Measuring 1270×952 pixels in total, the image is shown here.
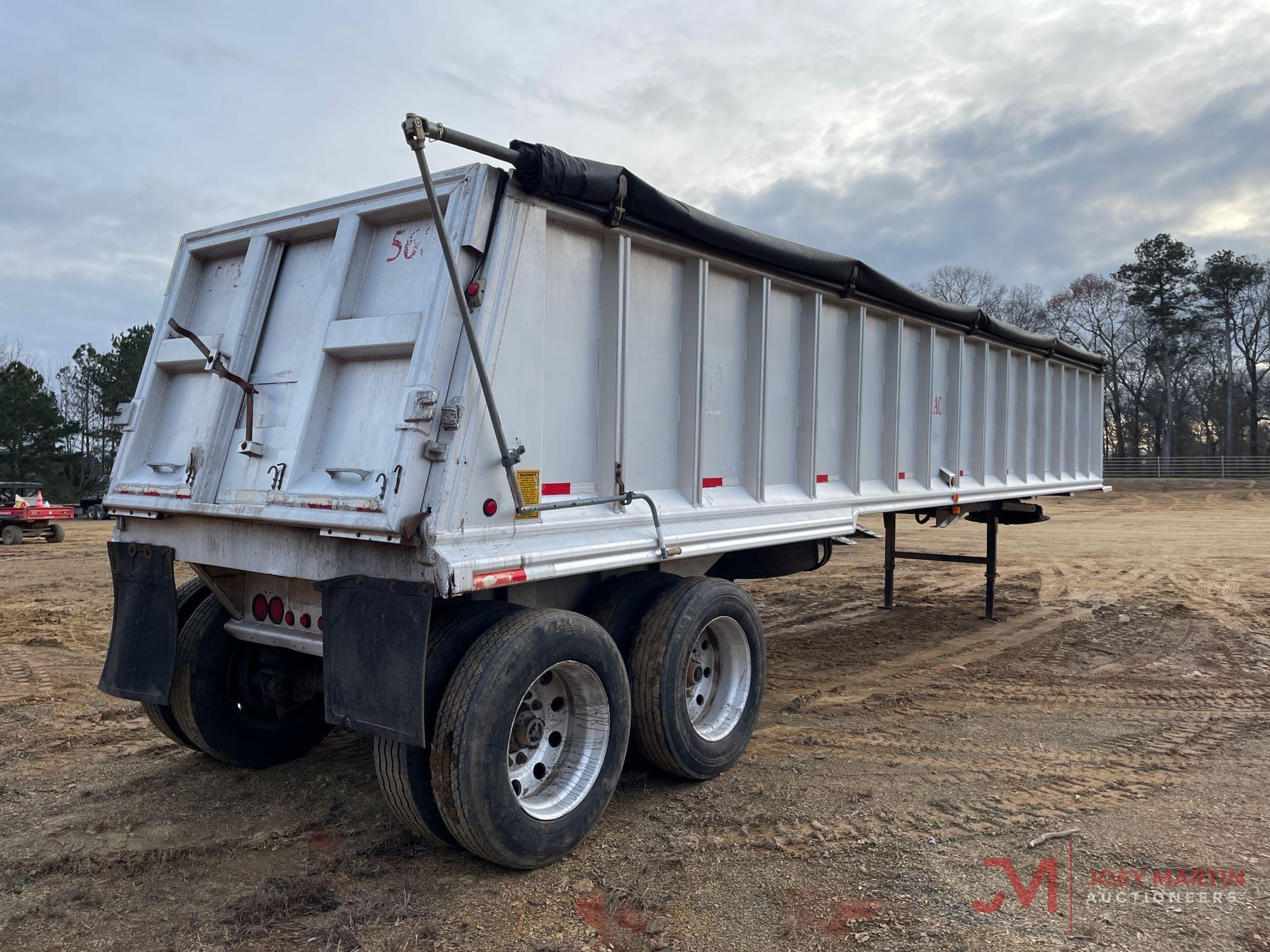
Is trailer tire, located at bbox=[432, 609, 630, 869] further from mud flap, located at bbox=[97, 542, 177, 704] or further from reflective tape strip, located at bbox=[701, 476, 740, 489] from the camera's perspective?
mud flap, located at bbox=[97, 542, 177, 704]

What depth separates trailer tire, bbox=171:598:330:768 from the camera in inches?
184

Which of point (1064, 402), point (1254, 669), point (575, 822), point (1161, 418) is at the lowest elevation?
point (575, 822)

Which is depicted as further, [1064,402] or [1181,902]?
[1064,402]

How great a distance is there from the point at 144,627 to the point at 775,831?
3.35 metres

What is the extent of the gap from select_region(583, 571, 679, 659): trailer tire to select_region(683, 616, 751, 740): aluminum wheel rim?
0.41 m

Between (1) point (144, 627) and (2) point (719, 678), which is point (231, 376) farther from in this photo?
(2) point (719, 678)

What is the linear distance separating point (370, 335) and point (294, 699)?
95.4 inches

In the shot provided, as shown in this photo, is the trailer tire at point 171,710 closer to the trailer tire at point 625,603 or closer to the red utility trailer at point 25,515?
the trailer tire at point 625,603

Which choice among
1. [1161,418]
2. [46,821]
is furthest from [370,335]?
[1161,418]

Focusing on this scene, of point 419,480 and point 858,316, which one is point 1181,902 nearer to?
point 419,480

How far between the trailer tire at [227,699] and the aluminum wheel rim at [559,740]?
129 cm

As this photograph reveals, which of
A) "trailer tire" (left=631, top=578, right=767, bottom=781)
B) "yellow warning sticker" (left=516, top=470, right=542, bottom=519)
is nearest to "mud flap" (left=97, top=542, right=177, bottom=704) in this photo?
"yellow warning sticker" (left=516, top=470, right=542, bottom=519)

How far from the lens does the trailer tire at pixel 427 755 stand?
3.58 m

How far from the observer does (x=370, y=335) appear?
388 cm
